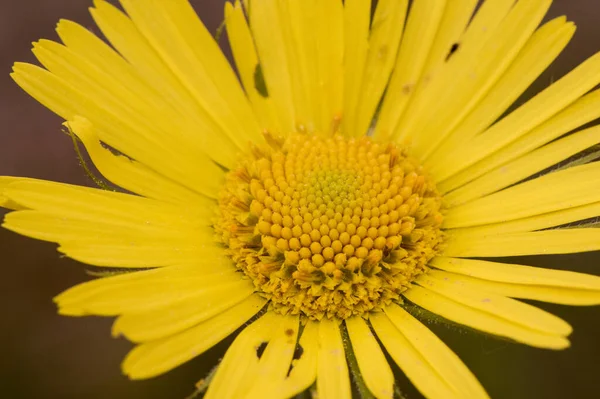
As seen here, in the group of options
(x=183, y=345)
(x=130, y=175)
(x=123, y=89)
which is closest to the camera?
(x=183, y=345)

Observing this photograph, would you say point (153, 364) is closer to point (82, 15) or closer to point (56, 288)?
point (56, 288)

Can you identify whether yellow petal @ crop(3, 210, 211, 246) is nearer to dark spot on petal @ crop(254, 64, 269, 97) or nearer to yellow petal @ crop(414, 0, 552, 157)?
dark spot on petal @ crop(254, 64, 269, 97)

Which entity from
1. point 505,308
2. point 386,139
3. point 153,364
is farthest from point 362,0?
point 153,364

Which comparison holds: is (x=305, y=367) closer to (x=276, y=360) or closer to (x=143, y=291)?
(x=276, y=360)

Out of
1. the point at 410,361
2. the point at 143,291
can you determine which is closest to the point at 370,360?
the point at 410,361

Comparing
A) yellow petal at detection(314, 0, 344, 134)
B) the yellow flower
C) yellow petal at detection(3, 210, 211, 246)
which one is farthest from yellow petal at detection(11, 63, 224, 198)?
yellow petal at detection(314, 0, 344, 134)

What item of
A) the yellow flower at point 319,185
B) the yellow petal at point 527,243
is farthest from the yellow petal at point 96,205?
the yellow petal at point 527,243

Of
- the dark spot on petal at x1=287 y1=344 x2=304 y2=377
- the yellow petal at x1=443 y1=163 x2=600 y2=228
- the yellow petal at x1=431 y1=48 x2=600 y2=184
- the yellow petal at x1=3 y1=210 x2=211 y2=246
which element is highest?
the yellow petal at x1=3 y1=210 x2=211 y2=246
